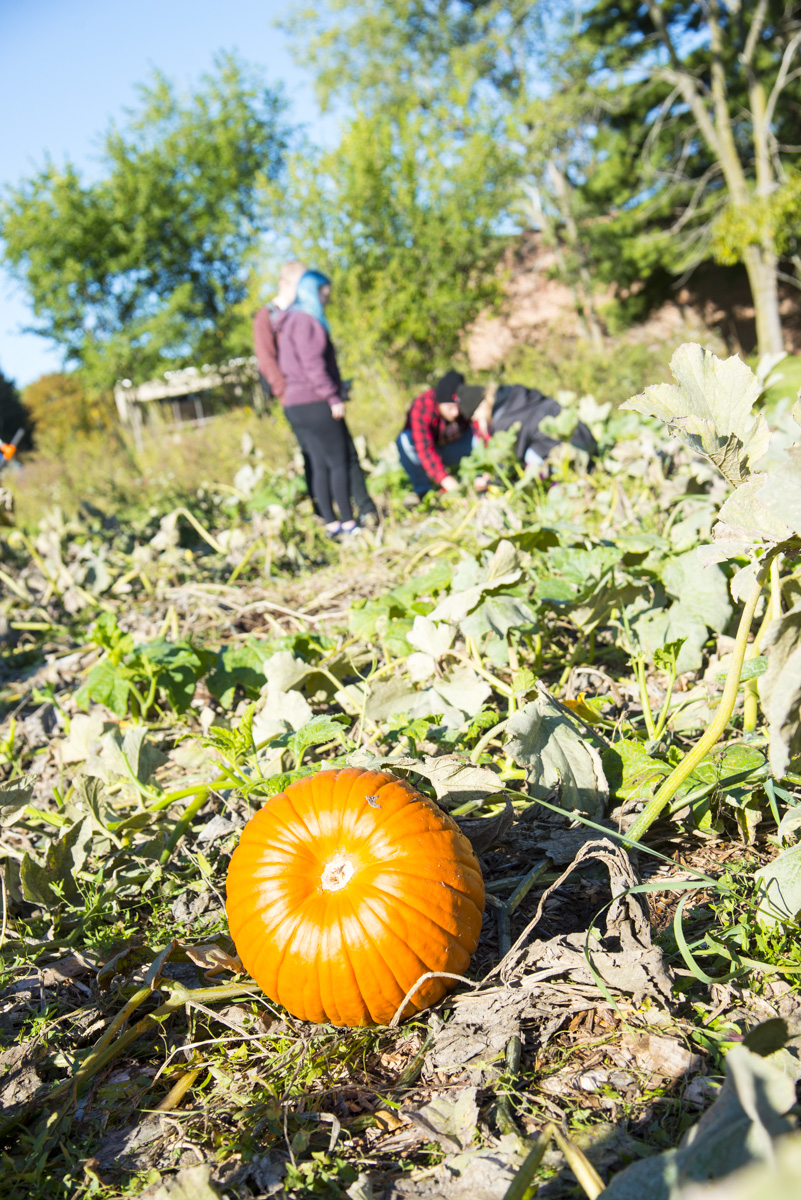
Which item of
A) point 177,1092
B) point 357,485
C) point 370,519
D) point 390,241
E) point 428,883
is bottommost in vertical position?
point 177,1092

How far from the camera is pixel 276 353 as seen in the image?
17.3ft

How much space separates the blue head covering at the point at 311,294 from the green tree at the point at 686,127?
46.1 ft

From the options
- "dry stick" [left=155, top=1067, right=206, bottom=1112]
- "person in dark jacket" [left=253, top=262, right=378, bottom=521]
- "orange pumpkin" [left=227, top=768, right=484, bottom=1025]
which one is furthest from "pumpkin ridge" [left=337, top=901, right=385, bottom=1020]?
"person in dark jacket" [left=253, top=262, right=378, bottom=521]

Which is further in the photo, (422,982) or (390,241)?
(390,241)

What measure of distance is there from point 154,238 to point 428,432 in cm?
2389

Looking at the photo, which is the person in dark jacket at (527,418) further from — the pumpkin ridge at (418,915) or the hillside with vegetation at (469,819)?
the pumpkin ridge at (418,915)

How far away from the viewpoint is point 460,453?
20.5 feet

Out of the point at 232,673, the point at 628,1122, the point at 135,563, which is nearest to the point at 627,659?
the point at 232,673

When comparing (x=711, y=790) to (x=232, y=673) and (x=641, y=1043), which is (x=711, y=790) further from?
(x=232, y=673)

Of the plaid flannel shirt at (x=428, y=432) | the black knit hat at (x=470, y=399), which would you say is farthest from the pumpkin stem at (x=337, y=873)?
the black knit hat at (x=470, y=399)

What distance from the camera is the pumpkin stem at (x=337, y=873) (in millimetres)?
1302

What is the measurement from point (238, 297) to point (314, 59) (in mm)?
7412

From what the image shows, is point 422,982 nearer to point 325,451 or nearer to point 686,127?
point 325,451

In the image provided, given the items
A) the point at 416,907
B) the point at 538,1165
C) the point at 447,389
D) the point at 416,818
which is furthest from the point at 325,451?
the point at 538,1165
